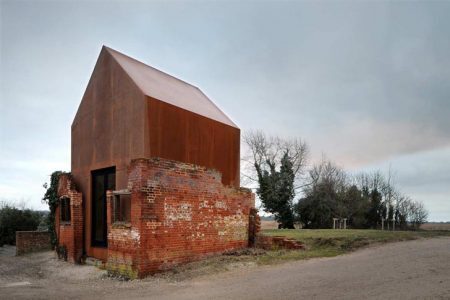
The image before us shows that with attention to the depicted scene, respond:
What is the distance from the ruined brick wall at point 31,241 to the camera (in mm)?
17516

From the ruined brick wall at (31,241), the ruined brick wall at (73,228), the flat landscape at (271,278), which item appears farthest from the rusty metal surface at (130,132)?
the ruined brick wall at (31,241)

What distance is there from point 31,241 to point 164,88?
1057 cm

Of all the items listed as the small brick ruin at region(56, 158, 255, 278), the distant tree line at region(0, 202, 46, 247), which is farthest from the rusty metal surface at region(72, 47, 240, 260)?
the distant tree line at region(0, 202, 46, 247)

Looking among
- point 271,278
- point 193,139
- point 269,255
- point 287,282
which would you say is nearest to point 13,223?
point 193,139

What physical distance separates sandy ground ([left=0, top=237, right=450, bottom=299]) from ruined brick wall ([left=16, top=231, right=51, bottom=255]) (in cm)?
592

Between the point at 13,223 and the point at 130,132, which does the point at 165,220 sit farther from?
the point at 13,223

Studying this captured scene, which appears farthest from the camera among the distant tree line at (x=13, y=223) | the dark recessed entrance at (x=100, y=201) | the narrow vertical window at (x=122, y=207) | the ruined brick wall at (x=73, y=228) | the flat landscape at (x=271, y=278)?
the distant tree line at (x=13, y=223)

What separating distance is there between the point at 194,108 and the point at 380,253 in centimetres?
766

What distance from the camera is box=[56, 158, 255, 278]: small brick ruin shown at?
9938 millimetres

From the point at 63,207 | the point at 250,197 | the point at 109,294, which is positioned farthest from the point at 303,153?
the point at 109,294

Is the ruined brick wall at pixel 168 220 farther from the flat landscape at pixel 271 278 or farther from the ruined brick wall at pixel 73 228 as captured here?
the ruined brick wall at pixel 73 228

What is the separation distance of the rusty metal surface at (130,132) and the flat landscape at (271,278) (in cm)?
259

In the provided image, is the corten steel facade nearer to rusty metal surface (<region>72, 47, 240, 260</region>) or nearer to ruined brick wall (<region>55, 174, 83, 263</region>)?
rusty metal surface (<region>72, 47, 240, 260</region>)

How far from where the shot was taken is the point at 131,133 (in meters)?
11.4
